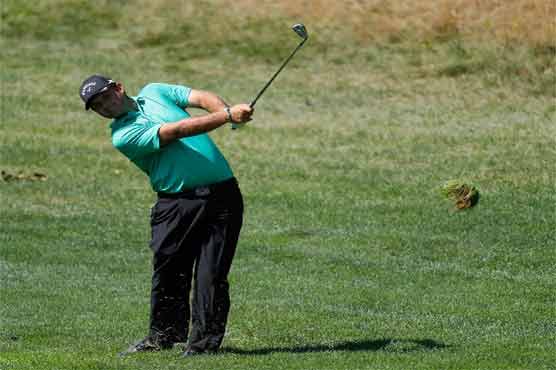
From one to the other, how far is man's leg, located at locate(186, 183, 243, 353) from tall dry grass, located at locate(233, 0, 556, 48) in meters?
16.4

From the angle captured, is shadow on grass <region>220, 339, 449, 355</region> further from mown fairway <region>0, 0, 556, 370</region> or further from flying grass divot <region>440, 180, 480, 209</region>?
flying grass divot <region>440, 180, 480, 209</region>

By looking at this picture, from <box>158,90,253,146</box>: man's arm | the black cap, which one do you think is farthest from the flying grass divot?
the black cap

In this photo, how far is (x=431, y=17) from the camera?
28016 millimetres

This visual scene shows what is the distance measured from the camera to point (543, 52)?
24.7 meters

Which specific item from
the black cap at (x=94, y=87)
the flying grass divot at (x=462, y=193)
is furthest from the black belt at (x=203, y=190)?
the flying grass divot at (x=462, y=193)

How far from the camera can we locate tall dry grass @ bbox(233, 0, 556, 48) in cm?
2577

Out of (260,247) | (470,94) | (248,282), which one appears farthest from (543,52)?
(248,282)

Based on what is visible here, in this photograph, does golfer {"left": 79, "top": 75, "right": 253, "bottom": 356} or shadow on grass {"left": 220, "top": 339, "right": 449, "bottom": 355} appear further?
shadow on grass {"left": 220, "top": 339, "right": 449, "bottom": 355}

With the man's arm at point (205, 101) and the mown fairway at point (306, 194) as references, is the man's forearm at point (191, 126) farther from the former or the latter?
the mown fairway at point (306, 194)

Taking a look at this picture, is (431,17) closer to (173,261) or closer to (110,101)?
(173,261)

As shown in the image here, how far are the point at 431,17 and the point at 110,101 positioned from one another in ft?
63.9

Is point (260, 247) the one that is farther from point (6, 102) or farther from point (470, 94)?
point (6, 102)

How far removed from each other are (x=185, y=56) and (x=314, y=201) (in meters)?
12.1

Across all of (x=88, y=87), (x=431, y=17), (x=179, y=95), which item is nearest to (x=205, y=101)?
(x=179, y=95)
